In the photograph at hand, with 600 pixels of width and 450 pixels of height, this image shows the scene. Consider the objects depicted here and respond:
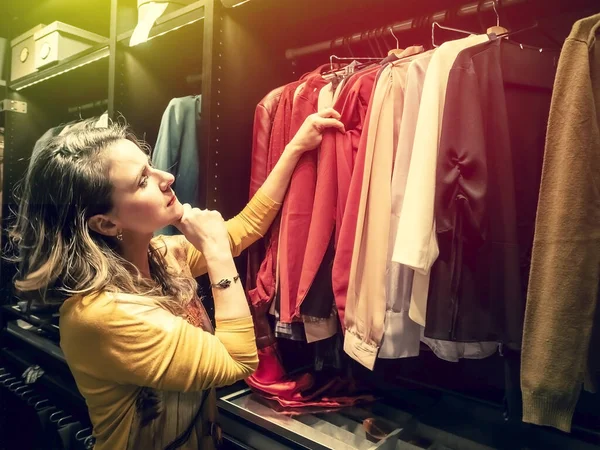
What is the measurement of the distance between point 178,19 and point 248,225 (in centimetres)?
69

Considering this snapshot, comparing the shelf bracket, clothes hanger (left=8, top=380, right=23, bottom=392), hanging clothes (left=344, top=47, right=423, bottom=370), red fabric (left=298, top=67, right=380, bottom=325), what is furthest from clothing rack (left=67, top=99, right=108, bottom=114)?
hanging clothes (left=344, top=47, right=423, bottom=370)

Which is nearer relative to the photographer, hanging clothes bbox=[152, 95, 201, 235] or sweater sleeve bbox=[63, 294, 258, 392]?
sweater sleeve bbox=[63, 294, 258, 392]

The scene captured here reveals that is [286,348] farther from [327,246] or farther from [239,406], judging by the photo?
[327,246]

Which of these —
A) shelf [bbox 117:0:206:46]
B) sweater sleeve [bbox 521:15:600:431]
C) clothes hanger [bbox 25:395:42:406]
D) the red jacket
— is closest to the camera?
sweater sleeve [bbox 521:15:600:431]

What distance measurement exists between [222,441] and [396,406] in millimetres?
494

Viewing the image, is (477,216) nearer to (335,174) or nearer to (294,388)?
(335,174)

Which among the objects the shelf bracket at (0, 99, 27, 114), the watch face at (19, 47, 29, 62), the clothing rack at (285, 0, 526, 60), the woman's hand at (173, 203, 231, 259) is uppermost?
the watch face at (19, 47, 29, 62)

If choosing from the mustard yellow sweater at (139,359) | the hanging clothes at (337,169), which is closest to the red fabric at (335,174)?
the hanging clothes at (337,169)

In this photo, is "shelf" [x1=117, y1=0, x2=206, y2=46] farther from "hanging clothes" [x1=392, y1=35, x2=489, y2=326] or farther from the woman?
"hanging clothes" [x1=392, y1=35, x2=489, y2=326]

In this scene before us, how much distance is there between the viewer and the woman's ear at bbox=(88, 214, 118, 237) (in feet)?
3.16

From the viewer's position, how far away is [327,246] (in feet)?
3.76

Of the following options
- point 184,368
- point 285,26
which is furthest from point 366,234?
point 285,26

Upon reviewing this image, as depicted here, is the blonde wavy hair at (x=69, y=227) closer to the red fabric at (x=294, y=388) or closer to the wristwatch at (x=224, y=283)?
the wristwatch at (x=224, y=283)

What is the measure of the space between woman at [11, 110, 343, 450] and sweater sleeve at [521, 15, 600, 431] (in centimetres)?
57
